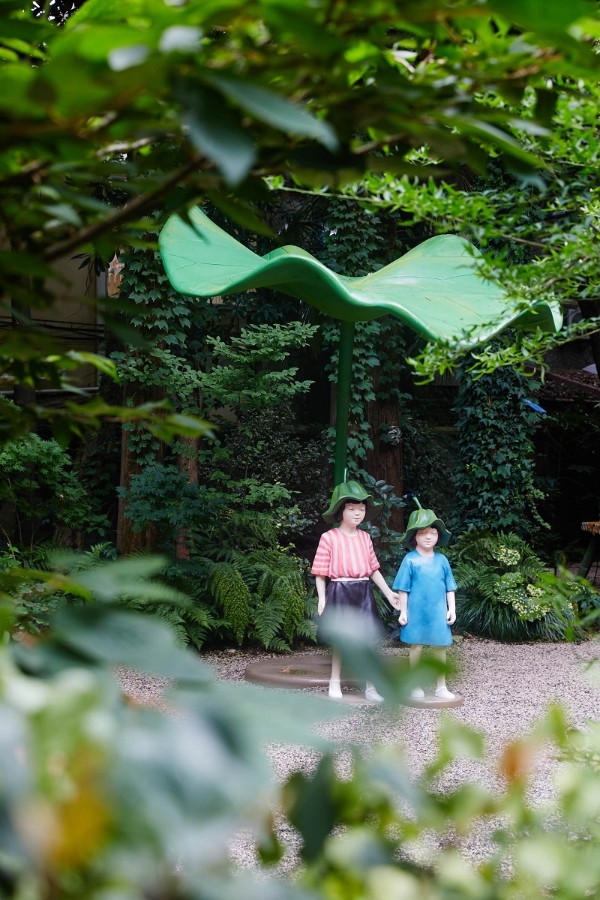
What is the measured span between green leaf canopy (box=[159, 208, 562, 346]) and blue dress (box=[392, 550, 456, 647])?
1571 millimetres

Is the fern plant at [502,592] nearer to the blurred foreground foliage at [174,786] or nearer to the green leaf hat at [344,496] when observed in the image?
the green leaf hat at [344,496]

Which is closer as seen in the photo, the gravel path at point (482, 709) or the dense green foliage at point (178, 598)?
the dense green foliage at point (178, 598)

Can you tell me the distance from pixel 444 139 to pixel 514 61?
0.26 feet

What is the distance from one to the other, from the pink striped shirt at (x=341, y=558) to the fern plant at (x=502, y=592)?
7.73 feet

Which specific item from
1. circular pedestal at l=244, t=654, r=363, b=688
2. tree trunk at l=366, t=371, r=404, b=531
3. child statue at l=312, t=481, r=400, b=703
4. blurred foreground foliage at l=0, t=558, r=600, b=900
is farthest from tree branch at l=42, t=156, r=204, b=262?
tree trunk at l=366, t=371, r=404, b=531

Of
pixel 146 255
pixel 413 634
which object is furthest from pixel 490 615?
pixel 146 255

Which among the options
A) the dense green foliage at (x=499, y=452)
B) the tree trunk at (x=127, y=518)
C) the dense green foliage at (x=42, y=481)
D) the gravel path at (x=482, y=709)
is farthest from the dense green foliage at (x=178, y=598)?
the dense green foliage at (x=499, y=452)

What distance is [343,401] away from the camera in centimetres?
618

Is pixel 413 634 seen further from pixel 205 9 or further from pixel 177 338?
pixel 205 9

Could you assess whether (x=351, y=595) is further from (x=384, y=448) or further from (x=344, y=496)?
(x=384, y=448)

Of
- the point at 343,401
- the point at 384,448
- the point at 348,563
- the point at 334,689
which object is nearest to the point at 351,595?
the point at 348,563

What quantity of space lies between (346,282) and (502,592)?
3630 millimetres

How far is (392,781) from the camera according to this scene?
473 millimetres

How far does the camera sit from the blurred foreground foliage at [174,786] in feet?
1.09
